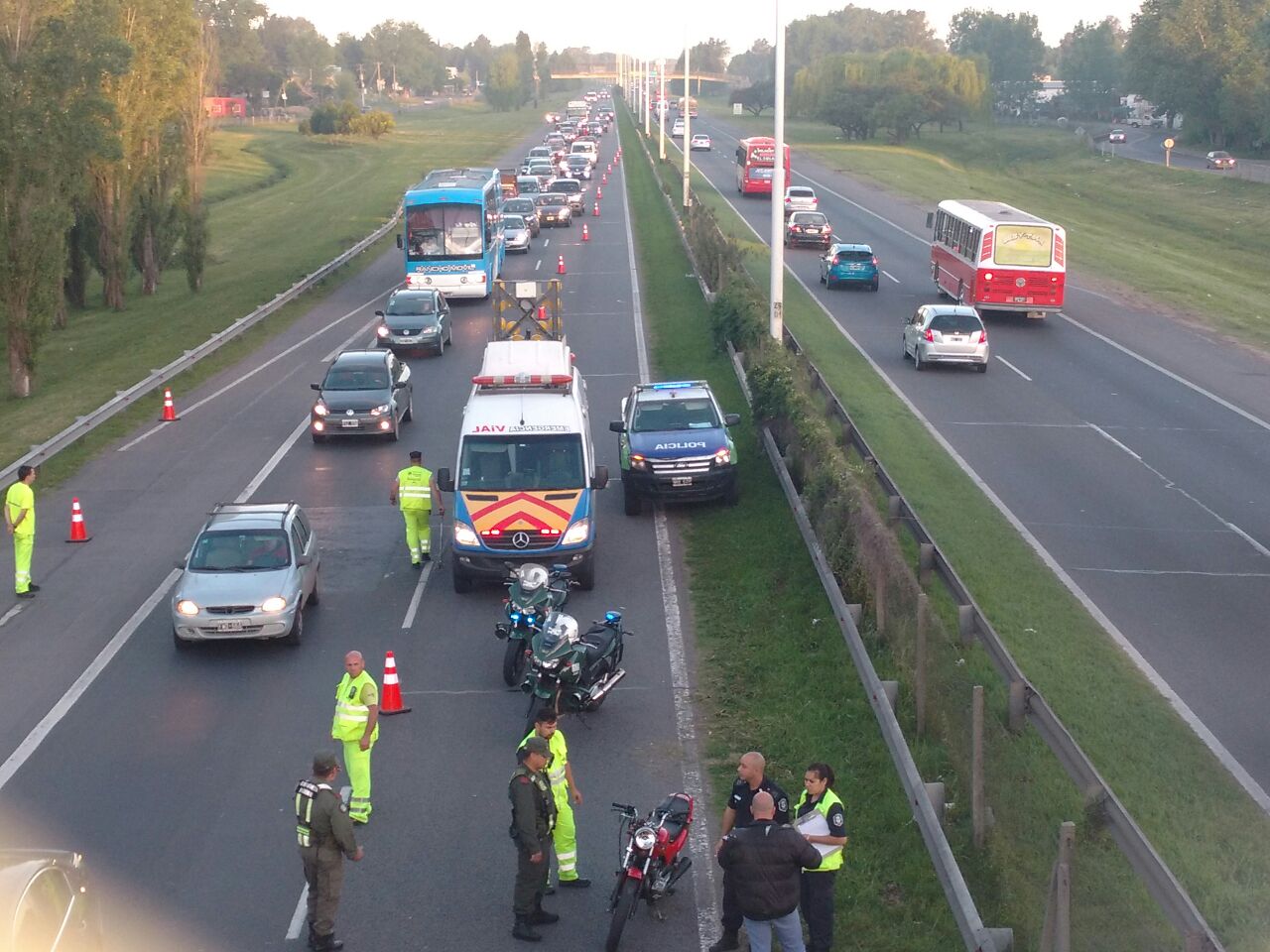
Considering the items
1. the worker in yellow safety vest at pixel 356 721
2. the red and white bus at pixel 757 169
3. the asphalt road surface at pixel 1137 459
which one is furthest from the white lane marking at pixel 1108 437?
the red and white bus at pixel 757 169

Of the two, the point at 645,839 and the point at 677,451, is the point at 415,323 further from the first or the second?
the point at 645,839

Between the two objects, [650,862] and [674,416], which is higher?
[674,416]

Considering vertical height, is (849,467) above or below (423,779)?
above

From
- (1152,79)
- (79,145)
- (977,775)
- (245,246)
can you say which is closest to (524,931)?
(977,775)

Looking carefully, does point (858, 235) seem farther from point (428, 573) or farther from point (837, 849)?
point (837, 849)

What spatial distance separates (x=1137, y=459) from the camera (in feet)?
81.5

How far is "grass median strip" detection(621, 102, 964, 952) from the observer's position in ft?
34.1

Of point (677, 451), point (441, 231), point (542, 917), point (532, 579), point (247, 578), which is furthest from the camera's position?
point (441, 231)

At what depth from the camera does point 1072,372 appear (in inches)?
1305

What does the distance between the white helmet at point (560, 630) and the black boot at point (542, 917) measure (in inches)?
156

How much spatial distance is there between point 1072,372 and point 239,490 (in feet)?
63.7

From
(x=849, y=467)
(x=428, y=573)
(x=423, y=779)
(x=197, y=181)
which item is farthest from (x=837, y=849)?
(x=197, y=181)

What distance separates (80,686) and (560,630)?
5.42 metres

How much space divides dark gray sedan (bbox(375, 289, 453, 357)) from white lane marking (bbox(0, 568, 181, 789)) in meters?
16.5
